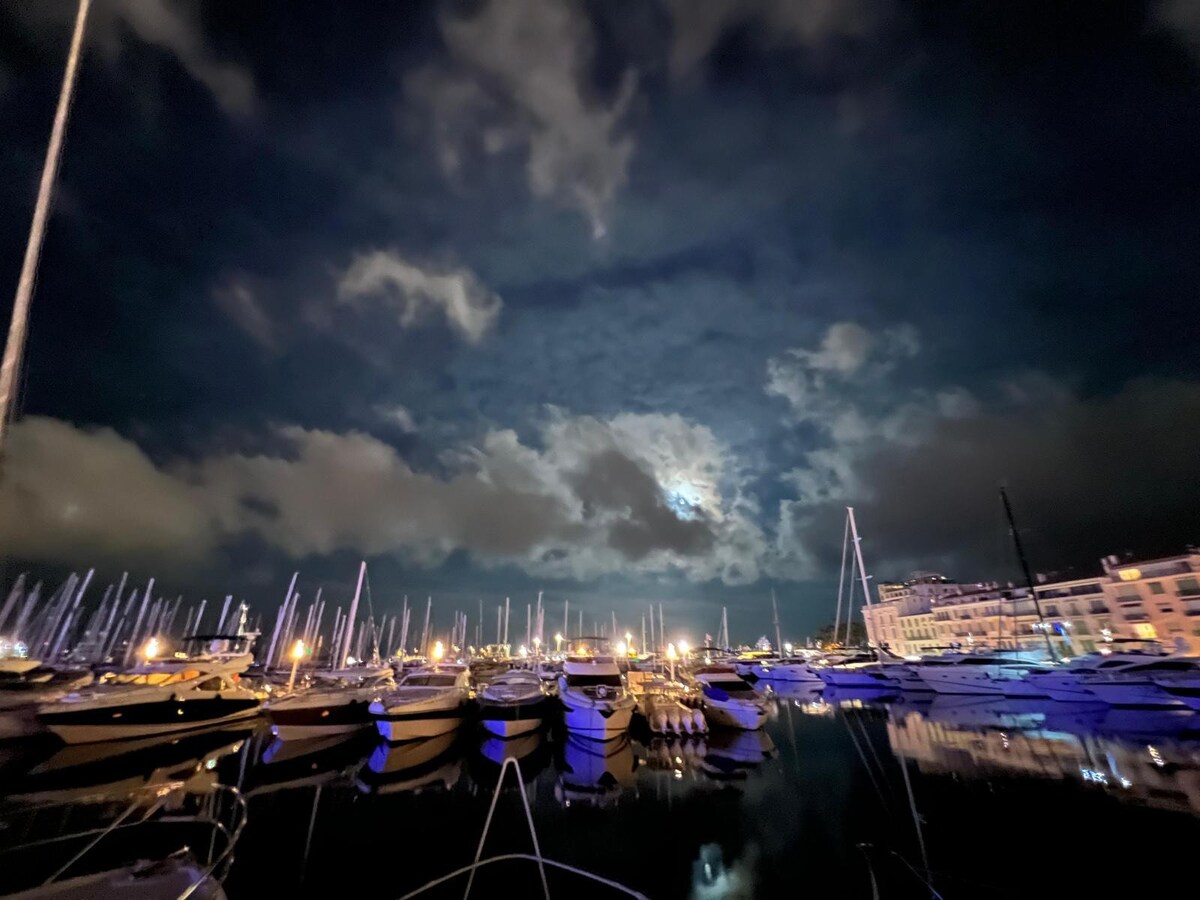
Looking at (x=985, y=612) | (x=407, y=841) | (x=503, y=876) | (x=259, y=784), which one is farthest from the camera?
(x=985, y=612)

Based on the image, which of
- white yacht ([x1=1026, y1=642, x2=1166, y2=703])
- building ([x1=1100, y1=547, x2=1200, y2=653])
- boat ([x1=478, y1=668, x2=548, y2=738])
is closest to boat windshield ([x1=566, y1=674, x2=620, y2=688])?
boat ([x1=478, y1=668, x2=548, y2=738])

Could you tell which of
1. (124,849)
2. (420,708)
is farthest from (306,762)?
(124,849)

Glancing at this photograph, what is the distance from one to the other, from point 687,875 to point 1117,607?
113641 mm

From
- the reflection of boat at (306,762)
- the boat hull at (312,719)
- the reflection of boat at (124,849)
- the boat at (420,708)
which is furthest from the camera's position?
the boat hull at (312,719)

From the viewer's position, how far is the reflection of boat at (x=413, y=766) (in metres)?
19.8

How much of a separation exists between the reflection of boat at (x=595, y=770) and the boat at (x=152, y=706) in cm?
→ 2400

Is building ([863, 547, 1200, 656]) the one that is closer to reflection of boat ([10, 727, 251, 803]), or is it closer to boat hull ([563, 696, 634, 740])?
boat hull ([563, 696, 634, 740])

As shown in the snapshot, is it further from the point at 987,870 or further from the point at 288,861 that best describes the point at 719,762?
the point at 288,861

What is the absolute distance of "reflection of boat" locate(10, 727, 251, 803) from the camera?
64.1 ft

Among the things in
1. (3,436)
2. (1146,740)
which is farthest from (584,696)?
(1146,740)

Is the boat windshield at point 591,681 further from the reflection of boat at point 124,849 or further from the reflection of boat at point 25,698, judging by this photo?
the reflection of boat at point 25,698

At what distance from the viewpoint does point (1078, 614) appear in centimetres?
8900

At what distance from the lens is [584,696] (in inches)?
1085

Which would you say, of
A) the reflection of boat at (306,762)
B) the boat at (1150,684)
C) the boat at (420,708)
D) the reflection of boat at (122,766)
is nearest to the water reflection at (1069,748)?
the boat at (1150,684)
